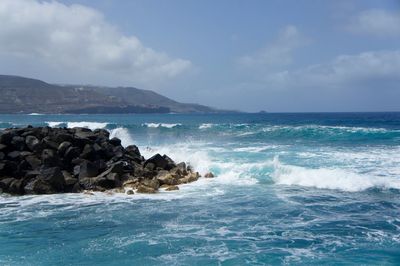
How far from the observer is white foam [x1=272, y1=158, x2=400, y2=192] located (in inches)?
610

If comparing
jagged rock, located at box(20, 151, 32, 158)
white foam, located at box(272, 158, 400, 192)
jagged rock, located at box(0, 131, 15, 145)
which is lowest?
white foam, located at box(272, 158, 400, 192)

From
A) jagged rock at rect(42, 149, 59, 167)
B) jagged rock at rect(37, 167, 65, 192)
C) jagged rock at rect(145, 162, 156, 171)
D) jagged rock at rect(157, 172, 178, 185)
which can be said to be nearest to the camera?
jagged rock at rect(37, 167, 65, 192)

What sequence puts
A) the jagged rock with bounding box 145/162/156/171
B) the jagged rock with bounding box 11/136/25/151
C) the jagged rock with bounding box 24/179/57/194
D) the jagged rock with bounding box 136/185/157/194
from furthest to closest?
1. the jagged rock with bounding box 11/136/25/151
2. the jagged rock with bounding box 145/162/156/171
3. the jagged rock with bounding box 24/179/57/194
4. the jagged rock with bounding box 136/185/157/194

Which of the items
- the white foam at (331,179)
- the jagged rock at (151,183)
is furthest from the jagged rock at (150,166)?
the white foam at (331,179)

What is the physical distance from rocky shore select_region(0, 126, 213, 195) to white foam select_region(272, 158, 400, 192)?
128 inches

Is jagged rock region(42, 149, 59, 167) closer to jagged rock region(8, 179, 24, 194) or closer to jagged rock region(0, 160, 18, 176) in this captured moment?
jagged rock region(0, 160, 18, 176)

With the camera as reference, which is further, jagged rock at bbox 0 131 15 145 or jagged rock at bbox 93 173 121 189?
jagged rock at bbox 0 131 15 145

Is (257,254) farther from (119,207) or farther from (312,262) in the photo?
(119,207)

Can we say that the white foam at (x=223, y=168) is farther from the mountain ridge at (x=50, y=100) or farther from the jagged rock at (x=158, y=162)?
the mountain ridge at (x=50, y=100)

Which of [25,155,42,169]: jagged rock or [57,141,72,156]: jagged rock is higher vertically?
[57,141,72,156]: jagged rock

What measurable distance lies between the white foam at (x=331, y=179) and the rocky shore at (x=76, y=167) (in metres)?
3.26

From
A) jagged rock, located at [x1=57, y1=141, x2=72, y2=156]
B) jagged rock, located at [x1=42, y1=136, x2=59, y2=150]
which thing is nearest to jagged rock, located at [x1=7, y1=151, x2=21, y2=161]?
jagged rock, located at [x1=42, y1=136, x2=59, y2=150]

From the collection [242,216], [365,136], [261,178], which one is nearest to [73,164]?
[261,178]

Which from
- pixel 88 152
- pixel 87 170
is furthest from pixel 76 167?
pixel 88 152
